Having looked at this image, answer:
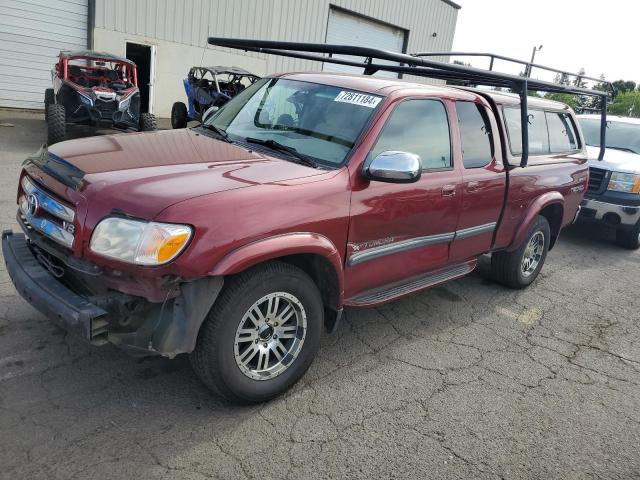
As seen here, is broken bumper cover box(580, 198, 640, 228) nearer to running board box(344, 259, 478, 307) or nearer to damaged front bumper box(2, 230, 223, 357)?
running board box(344, 259, 478, 307)

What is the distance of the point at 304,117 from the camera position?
3668 millimetres

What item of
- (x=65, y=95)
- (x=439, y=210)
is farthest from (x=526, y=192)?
(x=65, y=95)

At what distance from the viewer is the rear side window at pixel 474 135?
4.14 metres

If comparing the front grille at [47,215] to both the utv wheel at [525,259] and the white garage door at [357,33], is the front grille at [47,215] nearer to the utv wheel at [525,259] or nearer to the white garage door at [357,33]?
the utv wheel at [525,259]

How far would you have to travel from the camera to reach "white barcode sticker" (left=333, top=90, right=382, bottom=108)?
3543mm

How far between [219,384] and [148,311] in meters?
0.57

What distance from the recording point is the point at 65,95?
9938 mm

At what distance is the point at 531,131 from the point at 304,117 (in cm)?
256

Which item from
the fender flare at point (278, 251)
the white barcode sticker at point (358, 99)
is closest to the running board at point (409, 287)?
the fender flare at point (278, 251)

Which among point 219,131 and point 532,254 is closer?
point 219,131

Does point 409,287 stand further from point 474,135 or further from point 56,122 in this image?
point 56,122

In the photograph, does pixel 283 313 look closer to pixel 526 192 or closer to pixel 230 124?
pixel 230 124

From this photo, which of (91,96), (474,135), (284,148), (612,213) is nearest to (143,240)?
(284,148)

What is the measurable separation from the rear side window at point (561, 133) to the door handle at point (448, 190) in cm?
206
